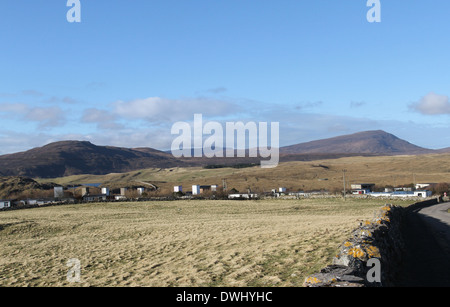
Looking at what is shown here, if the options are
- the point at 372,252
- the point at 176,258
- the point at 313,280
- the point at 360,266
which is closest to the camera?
the point at 313,280

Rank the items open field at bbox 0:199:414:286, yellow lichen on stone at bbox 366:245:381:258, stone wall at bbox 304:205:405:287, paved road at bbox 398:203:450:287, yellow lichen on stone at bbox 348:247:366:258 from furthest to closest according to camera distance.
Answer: open field at bbox 0:199:414:286
paved road at bbox 398:203:450:287
yellow lichen on stone at bbox 366:245:381:258
yellow lichen on stone at bbox 348:247:366:258
stone wall at bbox 304:205:405:287

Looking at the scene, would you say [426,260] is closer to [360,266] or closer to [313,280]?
[360,266]

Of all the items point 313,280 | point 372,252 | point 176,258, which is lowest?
point 176,258

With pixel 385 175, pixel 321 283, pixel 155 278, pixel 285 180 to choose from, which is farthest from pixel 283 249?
pixel 385 175

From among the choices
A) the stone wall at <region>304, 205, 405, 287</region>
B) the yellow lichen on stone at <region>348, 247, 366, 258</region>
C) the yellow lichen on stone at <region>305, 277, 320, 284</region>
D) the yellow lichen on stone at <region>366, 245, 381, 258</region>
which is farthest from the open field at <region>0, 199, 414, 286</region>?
the yellow lichen on stone at <region>305, 277, 320, 284</region>

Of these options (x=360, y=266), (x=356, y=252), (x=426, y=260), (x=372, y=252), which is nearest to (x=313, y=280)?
(x=360, y=266)

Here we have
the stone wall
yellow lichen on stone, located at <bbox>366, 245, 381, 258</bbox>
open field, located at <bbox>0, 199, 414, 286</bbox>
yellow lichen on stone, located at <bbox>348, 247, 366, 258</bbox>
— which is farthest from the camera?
open field, located at <bbox>0, 199, 414, 286</bbox>

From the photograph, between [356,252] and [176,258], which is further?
[176,258]

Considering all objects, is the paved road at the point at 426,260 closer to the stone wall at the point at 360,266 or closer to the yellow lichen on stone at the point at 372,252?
the stone wall at the point at 360,266

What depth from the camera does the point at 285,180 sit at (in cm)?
16212

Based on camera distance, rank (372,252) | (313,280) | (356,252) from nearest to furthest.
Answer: (313,280) → (356,252) → (372,252)

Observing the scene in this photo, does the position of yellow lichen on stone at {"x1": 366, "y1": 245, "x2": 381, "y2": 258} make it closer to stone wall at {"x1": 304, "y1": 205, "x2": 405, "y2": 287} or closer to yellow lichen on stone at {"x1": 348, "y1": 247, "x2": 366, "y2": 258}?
stone wall at {"x1": 304, "y1": 205, "x2": 405, "y2": 287}

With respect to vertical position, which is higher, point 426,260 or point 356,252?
point 356,252
